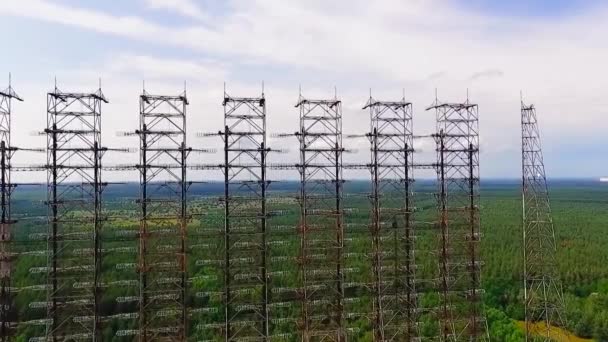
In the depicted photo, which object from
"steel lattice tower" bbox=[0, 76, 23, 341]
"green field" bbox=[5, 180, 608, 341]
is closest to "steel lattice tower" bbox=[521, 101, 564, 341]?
"green field" bbox=[5, 180, 608, 341]

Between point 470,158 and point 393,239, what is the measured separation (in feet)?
26.0

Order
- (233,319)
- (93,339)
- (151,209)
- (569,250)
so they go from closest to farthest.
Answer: (93,339) → (151,209) → (233,319) → (569,250)

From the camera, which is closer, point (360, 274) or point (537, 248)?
point (537, 248)

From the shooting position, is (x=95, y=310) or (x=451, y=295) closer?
(x=95, y=310)

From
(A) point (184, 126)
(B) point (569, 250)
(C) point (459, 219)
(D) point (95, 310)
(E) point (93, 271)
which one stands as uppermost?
(A) point (184, 126)

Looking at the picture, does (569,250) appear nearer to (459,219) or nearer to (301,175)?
(459,219)

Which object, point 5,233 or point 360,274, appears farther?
point 360,274

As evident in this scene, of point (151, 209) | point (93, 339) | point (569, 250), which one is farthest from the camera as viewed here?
point (569, 250)

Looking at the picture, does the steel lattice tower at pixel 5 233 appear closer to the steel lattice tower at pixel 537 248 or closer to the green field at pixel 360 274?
the green field at pixel 360 274

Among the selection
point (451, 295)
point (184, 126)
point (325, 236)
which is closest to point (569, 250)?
point (451, 295)

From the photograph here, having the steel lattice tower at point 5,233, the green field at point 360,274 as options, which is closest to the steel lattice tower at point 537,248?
the green field at point 360,274

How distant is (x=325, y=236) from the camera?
3462 centimetres

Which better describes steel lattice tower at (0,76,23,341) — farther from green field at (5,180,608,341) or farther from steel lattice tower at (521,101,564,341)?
steel lattice tower at (521,101,564,341)

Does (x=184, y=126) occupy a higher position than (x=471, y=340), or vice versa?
(x=184, y=126)
